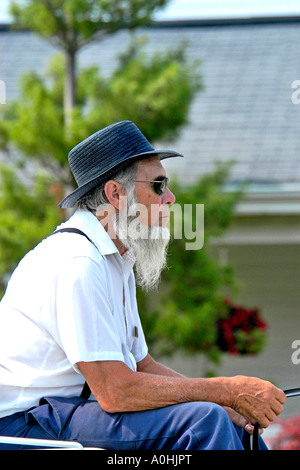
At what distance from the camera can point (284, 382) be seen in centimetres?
734

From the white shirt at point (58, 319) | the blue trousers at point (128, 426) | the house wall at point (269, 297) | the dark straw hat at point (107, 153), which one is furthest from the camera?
the house wall at point (269, 297)

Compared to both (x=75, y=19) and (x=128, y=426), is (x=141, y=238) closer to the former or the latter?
(x=128, y=426)

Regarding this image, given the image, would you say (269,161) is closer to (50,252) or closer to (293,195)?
(293,195)

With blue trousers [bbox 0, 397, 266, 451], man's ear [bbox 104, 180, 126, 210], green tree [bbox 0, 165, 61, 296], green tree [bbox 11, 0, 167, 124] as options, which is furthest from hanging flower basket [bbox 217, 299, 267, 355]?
blue trousers [bbox 0, 397, 266, 451]

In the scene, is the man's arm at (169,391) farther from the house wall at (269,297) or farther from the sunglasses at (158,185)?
the house wall at (269,297)

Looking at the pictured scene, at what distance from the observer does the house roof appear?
25.2 feet

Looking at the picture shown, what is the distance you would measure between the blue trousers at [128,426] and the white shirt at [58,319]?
6cm

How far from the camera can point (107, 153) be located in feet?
7.78

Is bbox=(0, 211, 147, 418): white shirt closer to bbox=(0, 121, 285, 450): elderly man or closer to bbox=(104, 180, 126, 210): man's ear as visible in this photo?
bbox=(0, 121, 285, 450): elderly man

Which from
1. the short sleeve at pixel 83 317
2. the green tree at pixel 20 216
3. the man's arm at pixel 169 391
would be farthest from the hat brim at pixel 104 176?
the green tree at pixel 20 216

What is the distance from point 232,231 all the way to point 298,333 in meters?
1.37

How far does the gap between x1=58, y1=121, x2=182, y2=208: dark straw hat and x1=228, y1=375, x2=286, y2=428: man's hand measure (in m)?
0.81

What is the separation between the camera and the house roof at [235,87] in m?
7.67

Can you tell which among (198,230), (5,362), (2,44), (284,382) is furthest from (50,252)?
(2,44)
